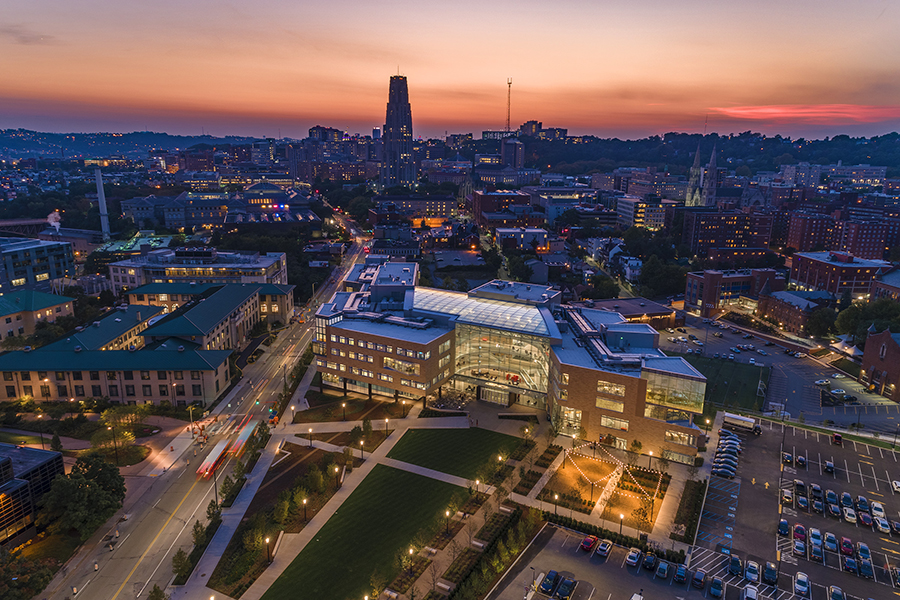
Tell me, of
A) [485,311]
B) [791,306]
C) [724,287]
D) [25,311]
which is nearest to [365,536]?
[485,311]

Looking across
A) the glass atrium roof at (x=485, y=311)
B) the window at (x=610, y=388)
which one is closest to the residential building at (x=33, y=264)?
the glass atrium roof at (x=485, y=311)

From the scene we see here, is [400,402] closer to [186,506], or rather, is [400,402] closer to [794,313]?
[186,506]

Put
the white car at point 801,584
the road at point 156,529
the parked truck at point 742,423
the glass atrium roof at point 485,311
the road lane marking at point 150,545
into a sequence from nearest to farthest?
the road lane marking at point 150,545 → the road at point 156,529 → the white car at point 801,584 → the parked truck at point 742,423 → the glass atrium roof at point 485,311

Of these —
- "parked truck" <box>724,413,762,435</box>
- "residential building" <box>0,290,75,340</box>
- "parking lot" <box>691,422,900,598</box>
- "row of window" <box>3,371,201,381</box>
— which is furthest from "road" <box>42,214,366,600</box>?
"parked truck" <box>724,413,762,435</box>

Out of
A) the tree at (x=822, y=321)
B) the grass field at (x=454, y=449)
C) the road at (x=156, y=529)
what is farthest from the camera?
the tree at (x=822, y=321)

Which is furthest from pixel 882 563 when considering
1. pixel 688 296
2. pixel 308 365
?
pixel 688 296

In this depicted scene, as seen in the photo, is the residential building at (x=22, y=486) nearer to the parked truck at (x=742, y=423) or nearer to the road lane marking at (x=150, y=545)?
the road lane marking at (x=150, y=545)

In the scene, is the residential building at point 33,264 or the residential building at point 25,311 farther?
the residential building at point 33,264
